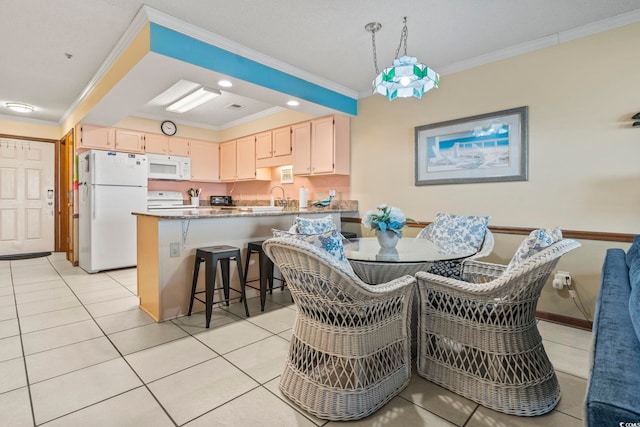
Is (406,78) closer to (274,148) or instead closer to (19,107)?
(274,148)

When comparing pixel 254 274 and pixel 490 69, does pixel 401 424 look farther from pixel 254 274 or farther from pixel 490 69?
pixel 490 69

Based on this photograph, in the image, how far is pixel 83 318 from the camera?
284 centimetres

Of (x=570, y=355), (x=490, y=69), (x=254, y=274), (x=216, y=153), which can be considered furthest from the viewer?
(x=216, y=153)

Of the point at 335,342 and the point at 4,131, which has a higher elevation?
the point at 4,131

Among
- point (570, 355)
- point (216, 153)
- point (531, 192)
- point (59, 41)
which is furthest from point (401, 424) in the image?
point (216, 153)

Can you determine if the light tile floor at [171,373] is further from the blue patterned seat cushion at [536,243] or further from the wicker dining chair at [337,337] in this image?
the blue patterned seat cushion at [536,243]

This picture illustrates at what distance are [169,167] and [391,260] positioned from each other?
16.8ft

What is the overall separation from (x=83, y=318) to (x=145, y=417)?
5.80 feet

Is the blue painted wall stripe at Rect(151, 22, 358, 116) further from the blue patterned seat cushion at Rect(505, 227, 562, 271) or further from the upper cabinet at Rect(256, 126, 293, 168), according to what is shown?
the blue patterned seat cushion at Rect(505, 227, 562, 271)

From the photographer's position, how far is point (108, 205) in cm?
453

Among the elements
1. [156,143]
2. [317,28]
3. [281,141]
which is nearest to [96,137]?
[156,143]

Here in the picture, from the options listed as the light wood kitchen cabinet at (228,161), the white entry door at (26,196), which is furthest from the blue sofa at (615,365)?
the white entry door at (26,196)

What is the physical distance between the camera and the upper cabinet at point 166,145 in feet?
18.4

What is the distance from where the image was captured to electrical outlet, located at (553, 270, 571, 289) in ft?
9.07
